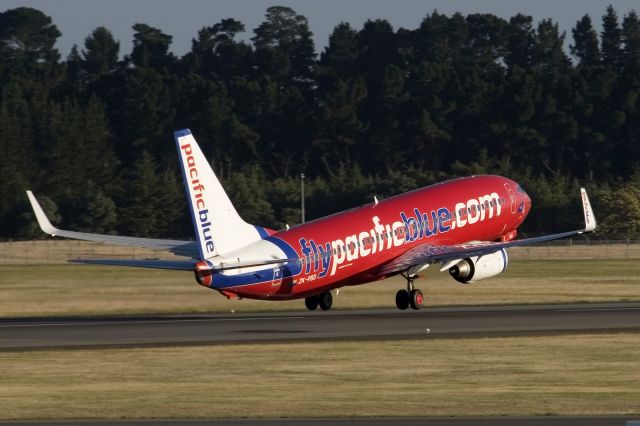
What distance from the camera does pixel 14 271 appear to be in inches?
3184

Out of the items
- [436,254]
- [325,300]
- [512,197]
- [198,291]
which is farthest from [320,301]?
[512,197]

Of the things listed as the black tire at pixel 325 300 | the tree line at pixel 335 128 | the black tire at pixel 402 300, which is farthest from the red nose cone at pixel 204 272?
the tree line at pixel 335 128

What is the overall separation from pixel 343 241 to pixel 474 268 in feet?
23.0

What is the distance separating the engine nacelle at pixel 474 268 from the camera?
62.3 meters

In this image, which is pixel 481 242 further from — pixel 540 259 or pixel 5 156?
pixel 5 156

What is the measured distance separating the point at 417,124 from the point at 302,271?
123 metres

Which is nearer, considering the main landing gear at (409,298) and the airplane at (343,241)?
the airplane at (343,241)

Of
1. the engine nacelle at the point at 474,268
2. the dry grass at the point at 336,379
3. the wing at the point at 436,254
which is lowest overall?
the dry grass at the point at 336,379

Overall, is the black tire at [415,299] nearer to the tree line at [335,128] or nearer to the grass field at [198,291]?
the grass field at [198,291]

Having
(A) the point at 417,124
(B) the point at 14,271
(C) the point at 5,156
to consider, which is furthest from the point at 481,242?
(A) the point at 417,124

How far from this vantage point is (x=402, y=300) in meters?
61.2

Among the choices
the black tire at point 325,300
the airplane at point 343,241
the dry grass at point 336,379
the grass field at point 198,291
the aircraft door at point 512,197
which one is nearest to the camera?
the dry grass at point 336,379

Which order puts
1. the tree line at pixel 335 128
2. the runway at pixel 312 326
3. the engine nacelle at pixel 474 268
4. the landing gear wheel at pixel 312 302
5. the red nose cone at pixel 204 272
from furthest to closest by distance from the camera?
the tree line at pixel 335 128, the engine nacelle at pixel 474 268, the landing gear wheel at pixel 312 302, the red nose cone at pixel 204 272, the runway at pixel 312 326

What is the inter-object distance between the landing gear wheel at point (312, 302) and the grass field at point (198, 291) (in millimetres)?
1521
